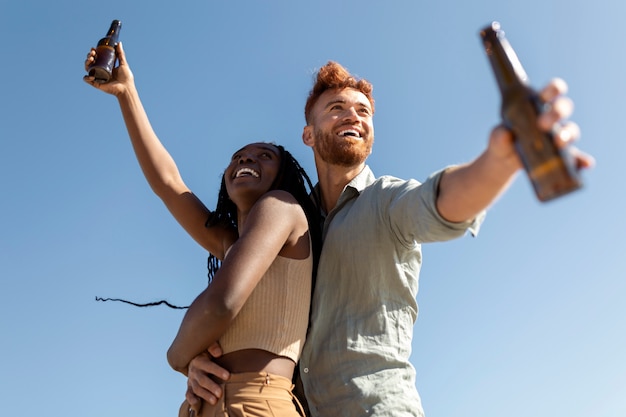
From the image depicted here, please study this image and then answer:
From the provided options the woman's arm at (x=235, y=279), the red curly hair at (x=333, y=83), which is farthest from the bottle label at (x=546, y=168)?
the red curly hair at (x=333, y=83)

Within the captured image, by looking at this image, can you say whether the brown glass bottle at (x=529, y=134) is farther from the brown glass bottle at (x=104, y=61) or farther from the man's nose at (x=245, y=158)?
the brown glass bottle at (x=104, y=61)

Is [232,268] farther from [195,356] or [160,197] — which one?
[160,197]

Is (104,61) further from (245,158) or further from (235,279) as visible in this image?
(235,279)

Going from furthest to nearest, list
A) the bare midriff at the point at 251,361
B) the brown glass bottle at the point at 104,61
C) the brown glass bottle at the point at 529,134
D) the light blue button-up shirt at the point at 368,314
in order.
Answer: the brown glass bottle at the point at 104,61, the light blue button-up shirt at the point at 368,314, the bare midriff at the point at 251,361, the brown glass bottle at the point at 529,134

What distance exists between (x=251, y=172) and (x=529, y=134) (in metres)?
2.75

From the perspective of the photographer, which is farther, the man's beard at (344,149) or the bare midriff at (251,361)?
the man's beard at (344,149)

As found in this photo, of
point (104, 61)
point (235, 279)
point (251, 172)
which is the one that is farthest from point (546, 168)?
point (104, 61)

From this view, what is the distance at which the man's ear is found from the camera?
245 inches

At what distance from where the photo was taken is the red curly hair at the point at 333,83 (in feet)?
20.0

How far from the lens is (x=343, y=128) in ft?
18.4

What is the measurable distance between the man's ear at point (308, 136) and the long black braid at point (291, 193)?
0.90m

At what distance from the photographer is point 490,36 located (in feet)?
8.86

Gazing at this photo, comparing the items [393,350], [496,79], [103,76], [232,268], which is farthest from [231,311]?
[103,76]

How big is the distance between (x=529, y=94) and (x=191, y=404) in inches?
103
